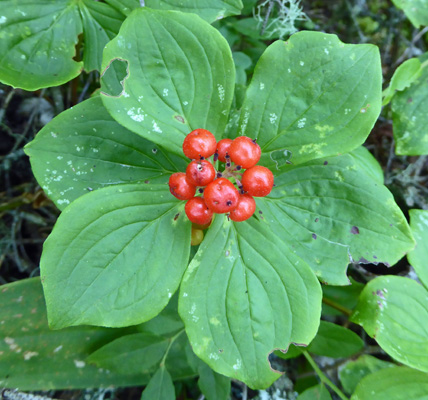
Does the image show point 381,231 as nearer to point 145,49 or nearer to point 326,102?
point 326,102

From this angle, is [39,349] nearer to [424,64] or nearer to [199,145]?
[199,145]

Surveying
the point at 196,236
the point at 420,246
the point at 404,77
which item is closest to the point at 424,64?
the point at 404,77

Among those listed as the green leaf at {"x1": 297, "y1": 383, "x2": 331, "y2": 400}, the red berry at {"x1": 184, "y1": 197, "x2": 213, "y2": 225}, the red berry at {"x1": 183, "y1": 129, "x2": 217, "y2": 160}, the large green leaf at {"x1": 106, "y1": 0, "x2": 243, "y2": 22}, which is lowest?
the green leaf at {"x1": 297, "y1": 383, "x2": 331, "y2": 400}

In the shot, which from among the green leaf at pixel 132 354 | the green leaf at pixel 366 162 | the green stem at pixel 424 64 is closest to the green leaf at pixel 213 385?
the green leaf at pixel 132 354

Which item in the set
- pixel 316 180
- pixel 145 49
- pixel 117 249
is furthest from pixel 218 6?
pixel 117 249

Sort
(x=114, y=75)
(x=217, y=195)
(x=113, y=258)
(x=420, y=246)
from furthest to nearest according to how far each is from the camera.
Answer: (x=420, y=246)
(x=114, y=75)
(x=113, y=258)
(x=217, y=195)

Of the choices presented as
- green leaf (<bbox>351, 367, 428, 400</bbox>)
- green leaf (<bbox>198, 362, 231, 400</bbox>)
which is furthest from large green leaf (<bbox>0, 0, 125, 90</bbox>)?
green leaf (<bbox>351, 367, 428, 400</bbox>)

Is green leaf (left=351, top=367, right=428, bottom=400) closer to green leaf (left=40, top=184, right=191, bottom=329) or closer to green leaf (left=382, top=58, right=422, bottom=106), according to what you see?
green leaf (left=40, top=184, right=191, bottom=329)
